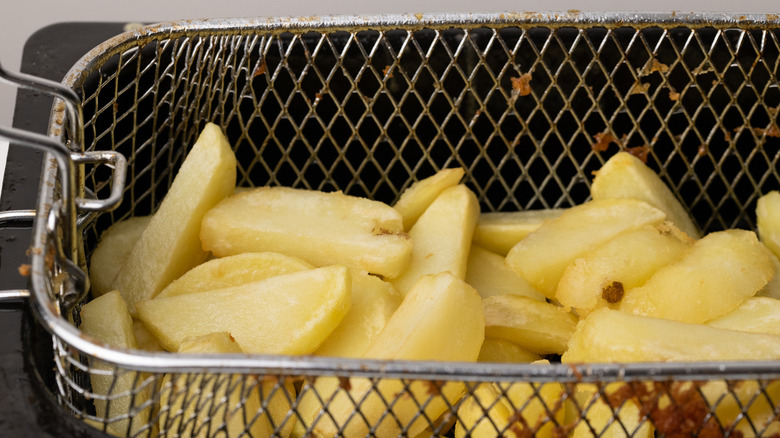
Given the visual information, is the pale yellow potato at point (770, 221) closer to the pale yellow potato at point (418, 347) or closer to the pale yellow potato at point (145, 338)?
the pale yellow potato at point (418, 347)

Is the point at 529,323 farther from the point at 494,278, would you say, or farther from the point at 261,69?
the point at 261,69

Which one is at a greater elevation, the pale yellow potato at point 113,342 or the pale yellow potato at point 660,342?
the pale yellow potato at point 660,342

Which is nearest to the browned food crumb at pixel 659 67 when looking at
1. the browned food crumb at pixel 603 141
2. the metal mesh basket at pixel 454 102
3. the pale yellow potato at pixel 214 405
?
the metal mesh basket at pixel 454 102

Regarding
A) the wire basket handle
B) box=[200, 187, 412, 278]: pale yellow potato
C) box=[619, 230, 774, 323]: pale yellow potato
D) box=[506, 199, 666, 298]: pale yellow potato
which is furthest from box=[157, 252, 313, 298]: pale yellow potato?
box=[619, 230, 774, 323]: pale yellow potato

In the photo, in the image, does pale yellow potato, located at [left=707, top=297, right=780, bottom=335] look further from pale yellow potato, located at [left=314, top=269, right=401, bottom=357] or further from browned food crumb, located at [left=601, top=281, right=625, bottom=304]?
pale yellow potato, located at [left=314, top=269, right=401, bottom=357]

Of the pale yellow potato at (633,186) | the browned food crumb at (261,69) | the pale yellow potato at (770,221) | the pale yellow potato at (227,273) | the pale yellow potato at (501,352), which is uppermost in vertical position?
the browned food crumb at (261,69)

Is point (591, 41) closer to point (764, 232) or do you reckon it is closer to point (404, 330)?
point (764, 232)

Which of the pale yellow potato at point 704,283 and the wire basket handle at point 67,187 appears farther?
the pale yellow potato at point 704,283

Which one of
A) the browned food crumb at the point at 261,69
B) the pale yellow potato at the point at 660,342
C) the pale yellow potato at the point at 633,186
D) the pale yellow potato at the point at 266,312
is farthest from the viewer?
the browned food crumb at the point at 261,69
